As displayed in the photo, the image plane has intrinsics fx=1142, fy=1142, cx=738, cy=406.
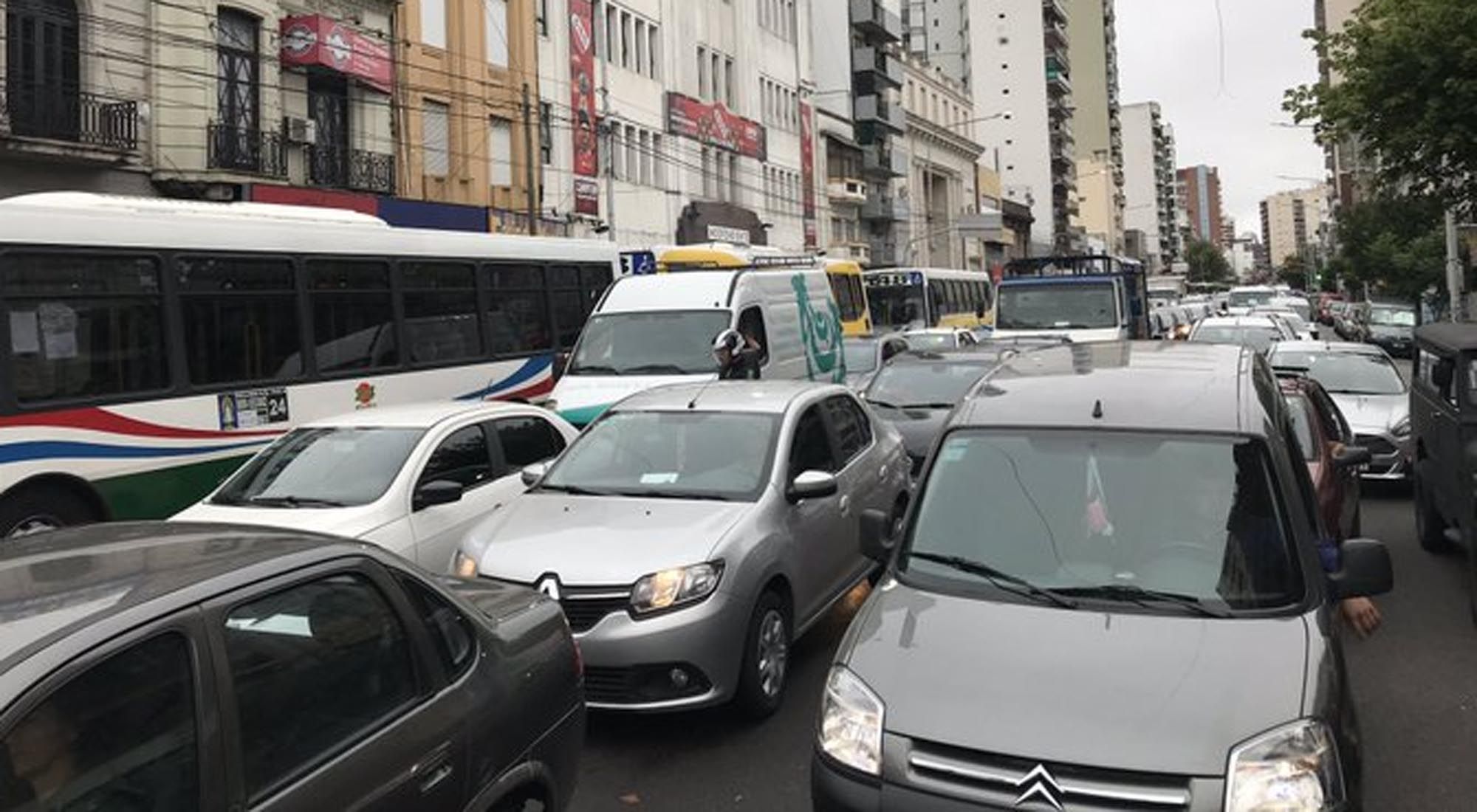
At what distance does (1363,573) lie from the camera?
4.06 metres

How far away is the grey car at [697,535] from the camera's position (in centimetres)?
543

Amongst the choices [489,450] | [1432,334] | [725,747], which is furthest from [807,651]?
[1432,334]

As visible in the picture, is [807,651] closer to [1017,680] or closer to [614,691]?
[614,691]

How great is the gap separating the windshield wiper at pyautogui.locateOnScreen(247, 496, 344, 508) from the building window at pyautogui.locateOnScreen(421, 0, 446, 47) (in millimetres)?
22649

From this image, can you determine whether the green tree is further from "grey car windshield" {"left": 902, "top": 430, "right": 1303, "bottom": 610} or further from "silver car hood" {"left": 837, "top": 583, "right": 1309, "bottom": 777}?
"silver car hood" {"left": 837, "top": 583, "right": 1309, "bottom": 777}

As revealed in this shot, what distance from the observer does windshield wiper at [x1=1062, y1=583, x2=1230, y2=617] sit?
12.5 ft

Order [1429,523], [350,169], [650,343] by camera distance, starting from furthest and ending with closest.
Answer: [350,169] → [650,343] → [1429,523]

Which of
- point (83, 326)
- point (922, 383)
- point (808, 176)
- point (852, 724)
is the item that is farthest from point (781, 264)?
point (808, 176)

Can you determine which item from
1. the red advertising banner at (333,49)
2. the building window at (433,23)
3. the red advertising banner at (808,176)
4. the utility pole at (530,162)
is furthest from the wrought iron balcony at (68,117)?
the red advertising banner at (808,176)

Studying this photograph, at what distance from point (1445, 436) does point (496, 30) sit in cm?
2677

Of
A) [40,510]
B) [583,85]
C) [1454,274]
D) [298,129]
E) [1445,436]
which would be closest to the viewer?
[1445,436]

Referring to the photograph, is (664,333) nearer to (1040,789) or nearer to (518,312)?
(518,312)

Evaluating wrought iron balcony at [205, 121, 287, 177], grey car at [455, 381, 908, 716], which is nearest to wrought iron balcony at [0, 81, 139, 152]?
wrought iron balcony at [205, 121, 287, 177]

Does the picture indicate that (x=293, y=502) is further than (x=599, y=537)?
Yes
